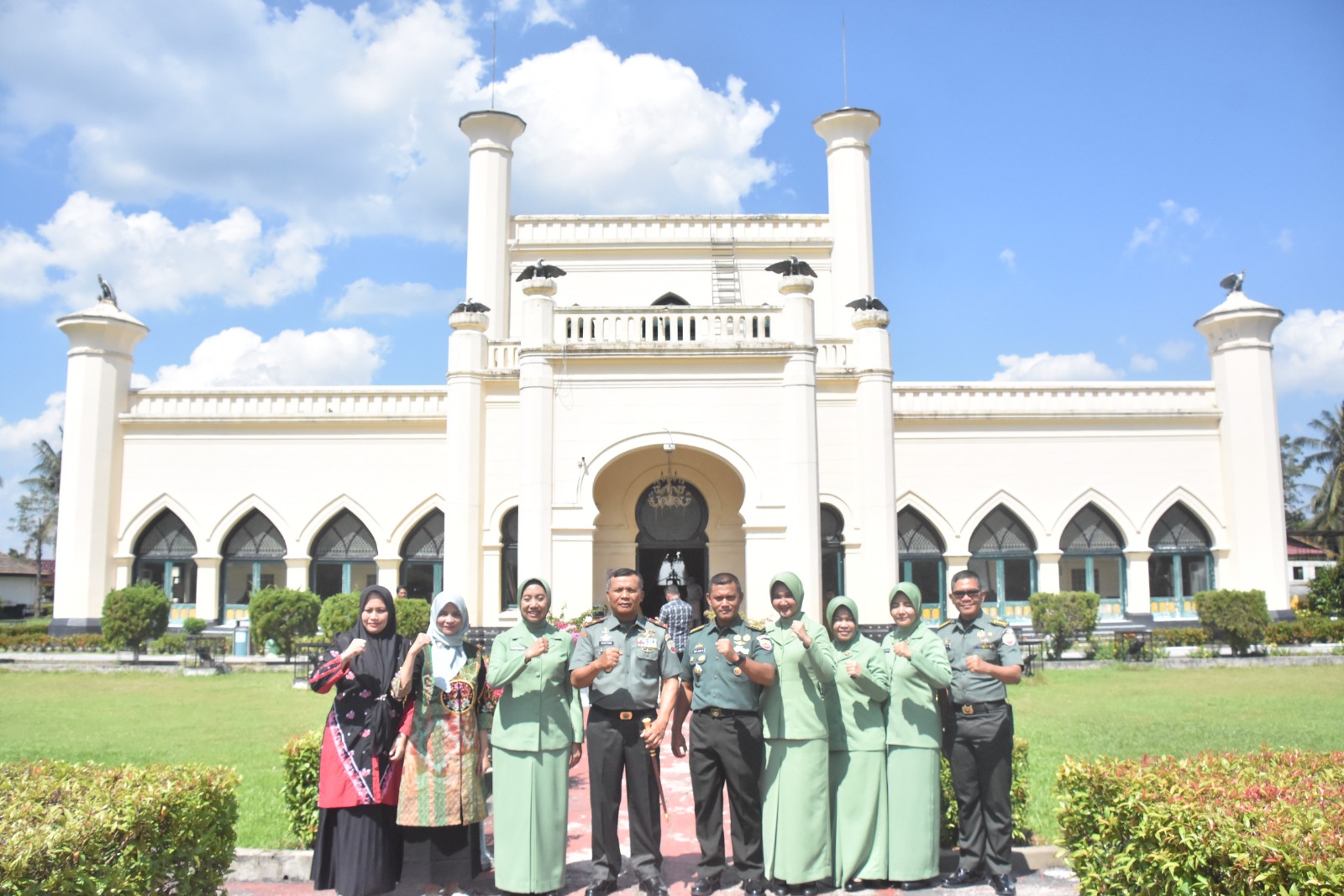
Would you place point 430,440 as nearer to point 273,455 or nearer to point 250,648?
point 273,455

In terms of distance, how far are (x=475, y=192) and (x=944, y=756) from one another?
16177 millimetres

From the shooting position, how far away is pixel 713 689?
18.1ft

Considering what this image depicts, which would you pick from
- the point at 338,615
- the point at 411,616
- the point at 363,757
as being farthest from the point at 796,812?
the point at 338,615

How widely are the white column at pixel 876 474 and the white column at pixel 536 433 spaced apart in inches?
208

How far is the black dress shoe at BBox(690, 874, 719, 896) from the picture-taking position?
5.44 metres

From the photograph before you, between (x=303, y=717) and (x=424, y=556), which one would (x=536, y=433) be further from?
(x=424, y=556)

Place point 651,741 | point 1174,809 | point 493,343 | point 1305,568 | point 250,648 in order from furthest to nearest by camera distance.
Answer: point 1305,568 → point 250,648 → point 493,343 → point 651,741 → point 1174,809

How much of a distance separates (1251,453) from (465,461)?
15.4 metres

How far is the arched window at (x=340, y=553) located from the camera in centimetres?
1933

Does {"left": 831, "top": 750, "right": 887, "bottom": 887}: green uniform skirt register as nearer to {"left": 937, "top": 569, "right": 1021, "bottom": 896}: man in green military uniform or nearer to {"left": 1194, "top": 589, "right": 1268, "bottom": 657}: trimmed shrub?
{"left": 937, "top": 569, "right": 1021, "bottom": 896}: man in green military uniform

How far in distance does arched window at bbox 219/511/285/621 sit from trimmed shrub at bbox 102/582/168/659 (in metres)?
1.82

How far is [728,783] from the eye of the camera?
557cm

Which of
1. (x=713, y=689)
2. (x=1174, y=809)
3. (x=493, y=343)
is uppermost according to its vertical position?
(x=493, y=343)

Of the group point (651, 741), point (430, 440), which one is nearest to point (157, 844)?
point (651, 741)
